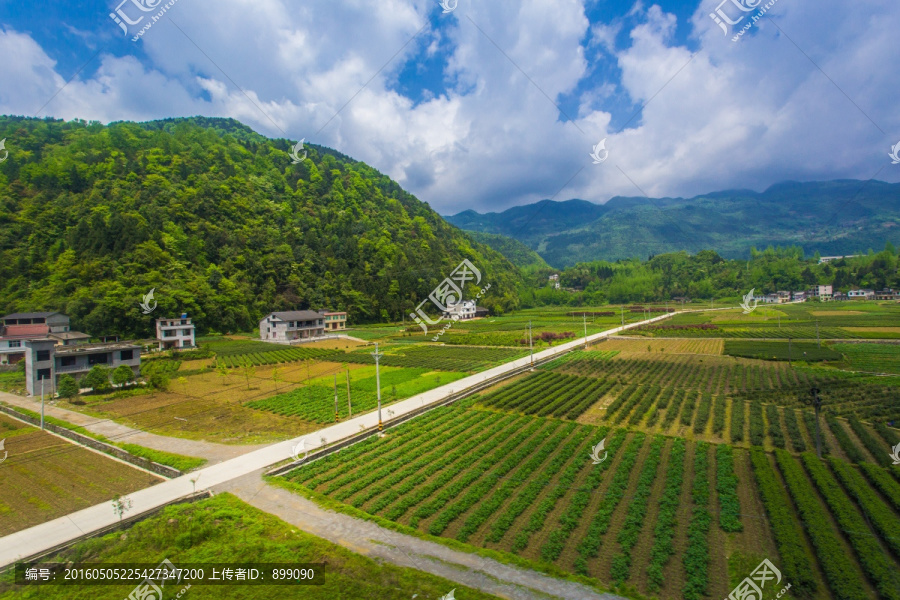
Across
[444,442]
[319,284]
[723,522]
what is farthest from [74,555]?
A: [319,284]

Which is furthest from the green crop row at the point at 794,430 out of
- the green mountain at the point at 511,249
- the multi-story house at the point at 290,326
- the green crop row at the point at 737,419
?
the green mountain at the point at 511,249

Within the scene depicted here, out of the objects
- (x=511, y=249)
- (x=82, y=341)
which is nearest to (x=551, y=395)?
(x=82, y=341)

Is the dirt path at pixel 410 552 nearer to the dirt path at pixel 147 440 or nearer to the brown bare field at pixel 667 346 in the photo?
the dirt path at pixel 147 440

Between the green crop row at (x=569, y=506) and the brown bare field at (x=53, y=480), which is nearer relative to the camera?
the green crop row at (x=569, y=506)

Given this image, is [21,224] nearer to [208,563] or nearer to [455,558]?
[208,563]

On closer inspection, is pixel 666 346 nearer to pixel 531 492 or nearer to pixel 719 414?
pixel 719 414
